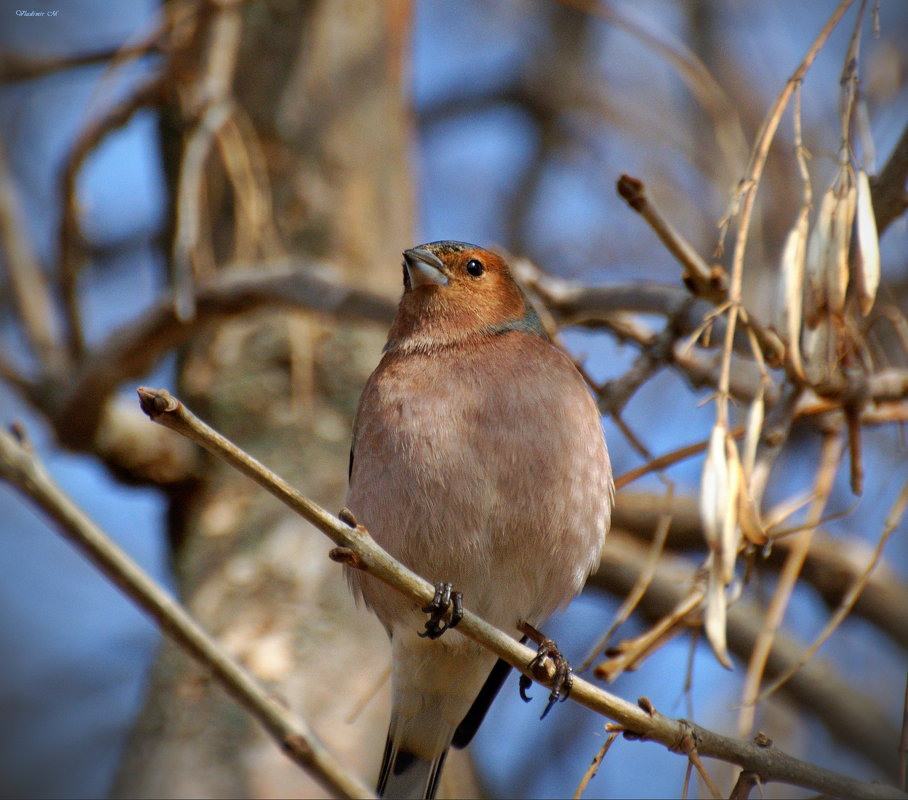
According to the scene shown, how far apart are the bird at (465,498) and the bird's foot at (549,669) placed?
8 cm

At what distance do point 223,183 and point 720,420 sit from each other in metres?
4.18

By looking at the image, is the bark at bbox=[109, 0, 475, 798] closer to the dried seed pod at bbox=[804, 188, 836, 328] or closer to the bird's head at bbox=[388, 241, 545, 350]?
the bird's head at bbox=[388, 241, 545, 350]

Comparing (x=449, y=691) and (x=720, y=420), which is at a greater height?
(x=720, y=420)

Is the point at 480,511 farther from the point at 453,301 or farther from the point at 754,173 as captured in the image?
the point at 754,173

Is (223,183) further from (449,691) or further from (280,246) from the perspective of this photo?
(449,691)

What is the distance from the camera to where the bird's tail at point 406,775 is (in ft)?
13.7

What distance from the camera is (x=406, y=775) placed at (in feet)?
13.9

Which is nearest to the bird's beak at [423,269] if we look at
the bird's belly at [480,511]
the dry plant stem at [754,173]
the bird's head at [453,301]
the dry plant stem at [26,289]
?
the bird's head at [453,301]

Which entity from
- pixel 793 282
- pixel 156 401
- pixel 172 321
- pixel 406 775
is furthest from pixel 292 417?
pixel 156 401

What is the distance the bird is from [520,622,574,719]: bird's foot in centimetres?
8

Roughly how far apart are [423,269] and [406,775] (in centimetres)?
210

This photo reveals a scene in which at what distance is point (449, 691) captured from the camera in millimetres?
4227

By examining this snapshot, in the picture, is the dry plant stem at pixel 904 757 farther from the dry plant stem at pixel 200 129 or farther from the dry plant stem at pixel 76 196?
the dry plant stem at pixel 76 196

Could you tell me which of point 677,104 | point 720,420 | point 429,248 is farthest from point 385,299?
point 677,104
